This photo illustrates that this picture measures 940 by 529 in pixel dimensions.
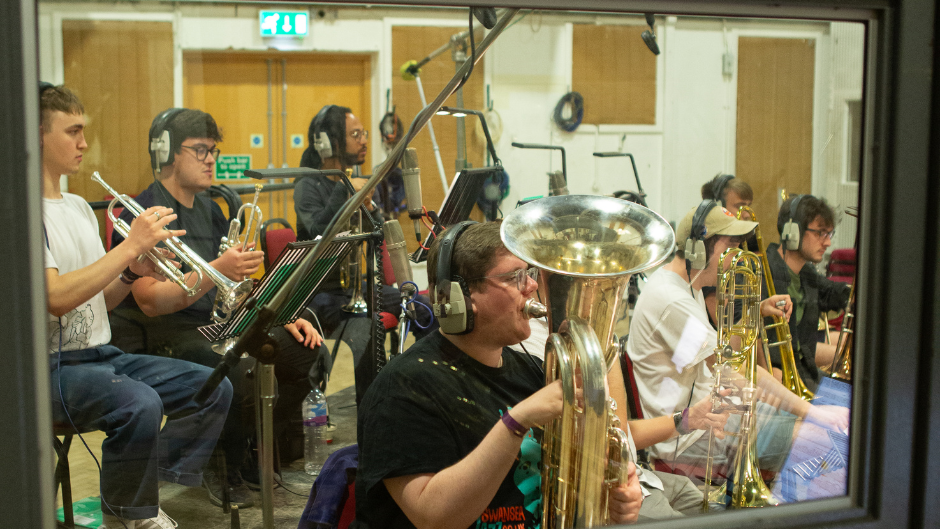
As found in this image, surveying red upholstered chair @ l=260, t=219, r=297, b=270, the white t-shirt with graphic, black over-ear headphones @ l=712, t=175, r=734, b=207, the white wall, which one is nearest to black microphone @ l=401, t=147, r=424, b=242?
the white wall

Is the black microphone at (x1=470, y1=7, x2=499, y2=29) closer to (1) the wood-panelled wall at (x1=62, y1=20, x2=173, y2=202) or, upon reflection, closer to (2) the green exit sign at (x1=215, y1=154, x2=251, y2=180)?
(1) the wood-panelled wall at (x1=62, y1=20, x2=173, y2=202)

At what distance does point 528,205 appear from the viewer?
1.45 meters

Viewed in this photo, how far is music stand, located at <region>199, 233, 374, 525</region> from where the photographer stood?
4.80 feet

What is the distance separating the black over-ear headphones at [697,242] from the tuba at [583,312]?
0.55m

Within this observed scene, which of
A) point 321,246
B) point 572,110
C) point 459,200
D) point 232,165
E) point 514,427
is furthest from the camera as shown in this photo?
point 572,110

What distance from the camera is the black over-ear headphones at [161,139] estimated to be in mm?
1724

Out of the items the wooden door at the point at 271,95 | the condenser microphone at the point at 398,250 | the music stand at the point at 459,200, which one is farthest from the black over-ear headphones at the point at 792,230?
the wooden door at the point at 271,95

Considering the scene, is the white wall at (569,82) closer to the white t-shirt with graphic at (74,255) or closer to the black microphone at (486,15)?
the black microphone at (486,15)

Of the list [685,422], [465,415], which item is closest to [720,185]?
[685,422]

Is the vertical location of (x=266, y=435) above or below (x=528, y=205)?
below

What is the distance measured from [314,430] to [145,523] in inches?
21.6

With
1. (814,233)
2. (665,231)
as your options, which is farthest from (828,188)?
(665,231)

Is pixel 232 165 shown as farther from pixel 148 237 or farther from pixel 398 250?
pixel 398 250

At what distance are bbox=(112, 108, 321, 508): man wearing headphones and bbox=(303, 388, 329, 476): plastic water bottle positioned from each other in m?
0.17
